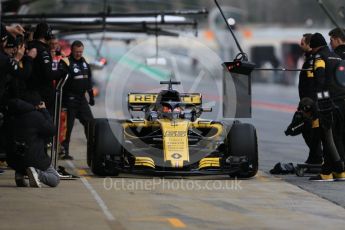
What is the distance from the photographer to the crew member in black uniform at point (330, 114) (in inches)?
571

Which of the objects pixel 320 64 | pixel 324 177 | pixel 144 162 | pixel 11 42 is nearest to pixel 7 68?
pixel 11 42

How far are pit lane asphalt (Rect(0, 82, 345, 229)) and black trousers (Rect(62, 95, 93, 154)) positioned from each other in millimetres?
1336

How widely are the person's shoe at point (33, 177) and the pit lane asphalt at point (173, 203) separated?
15 centimetres

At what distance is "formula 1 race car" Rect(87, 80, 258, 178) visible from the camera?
14.2 metres

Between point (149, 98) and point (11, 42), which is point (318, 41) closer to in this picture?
point (149, 98)

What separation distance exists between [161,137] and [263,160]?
12.0 feet

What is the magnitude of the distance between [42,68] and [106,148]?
53.8 inches

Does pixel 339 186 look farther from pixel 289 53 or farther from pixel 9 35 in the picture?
pixel 289 53

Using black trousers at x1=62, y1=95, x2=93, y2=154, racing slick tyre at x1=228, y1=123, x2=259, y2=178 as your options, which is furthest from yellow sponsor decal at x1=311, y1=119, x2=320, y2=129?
black trousers at x1=62, y1=95, x2=93, y2=154

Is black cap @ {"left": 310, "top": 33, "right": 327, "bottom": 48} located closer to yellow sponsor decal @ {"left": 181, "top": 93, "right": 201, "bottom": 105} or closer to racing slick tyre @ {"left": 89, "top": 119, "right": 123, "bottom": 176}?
yellow sponsor decal @ {"left": 181, "top": 93, "right": 201, "bottom": 105}

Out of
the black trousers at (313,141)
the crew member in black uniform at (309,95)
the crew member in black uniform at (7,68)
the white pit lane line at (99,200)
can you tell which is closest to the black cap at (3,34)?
the crew member in black uniform at (7,68)

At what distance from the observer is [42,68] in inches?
545

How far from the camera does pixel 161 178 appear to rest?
1448 cm

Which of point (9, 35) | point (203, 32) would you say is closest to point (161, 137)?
point (9, 35)
